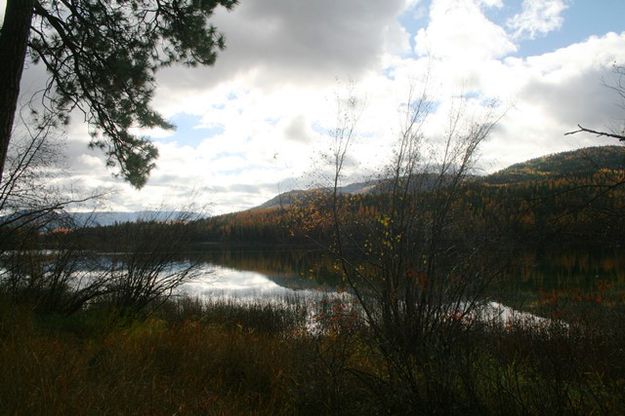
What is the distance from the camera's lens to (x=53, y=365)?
3.62 m

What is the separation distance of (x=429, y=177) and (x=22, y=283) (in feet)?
21.5

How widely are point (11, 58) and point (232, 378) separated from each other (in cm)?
458

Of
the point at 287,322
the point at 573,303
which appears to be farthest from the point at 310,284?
the point at 573,303

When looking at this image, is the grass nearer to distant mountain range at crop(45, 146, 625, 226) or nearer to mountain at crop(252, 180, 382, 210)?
distant mountain range at crop(45, 146, 625, 226)

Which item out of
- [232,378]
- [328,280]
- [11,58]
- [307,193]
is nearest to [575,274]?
[328,280]

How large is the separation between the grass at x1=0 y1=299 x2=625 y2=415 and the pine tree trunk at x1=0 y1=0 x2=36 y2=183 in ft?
6.81

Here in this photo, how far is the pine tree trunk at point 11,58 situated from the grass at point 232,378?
6.81 feet

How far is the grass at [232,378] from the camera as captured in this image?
11.3 feet

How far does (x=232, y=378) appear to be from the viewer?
573cm

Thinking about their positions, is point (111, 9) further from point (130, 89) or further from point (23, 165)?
point (23, 165)

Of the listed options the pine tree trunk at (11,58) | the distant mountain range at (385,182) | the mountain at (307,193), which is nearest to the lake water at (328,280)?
the mountain at (307,193)

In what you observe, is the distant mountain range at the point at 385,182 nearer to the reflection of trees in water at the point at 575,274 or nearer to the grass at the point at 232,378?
the grass at the point at 232,378

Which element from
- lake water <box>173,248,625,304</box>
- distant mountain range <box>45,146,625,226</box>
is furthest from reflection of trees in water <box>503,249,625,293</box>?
distant mountain range <box>45,146,625,226</box>

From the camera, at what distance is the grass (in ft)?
11.3
